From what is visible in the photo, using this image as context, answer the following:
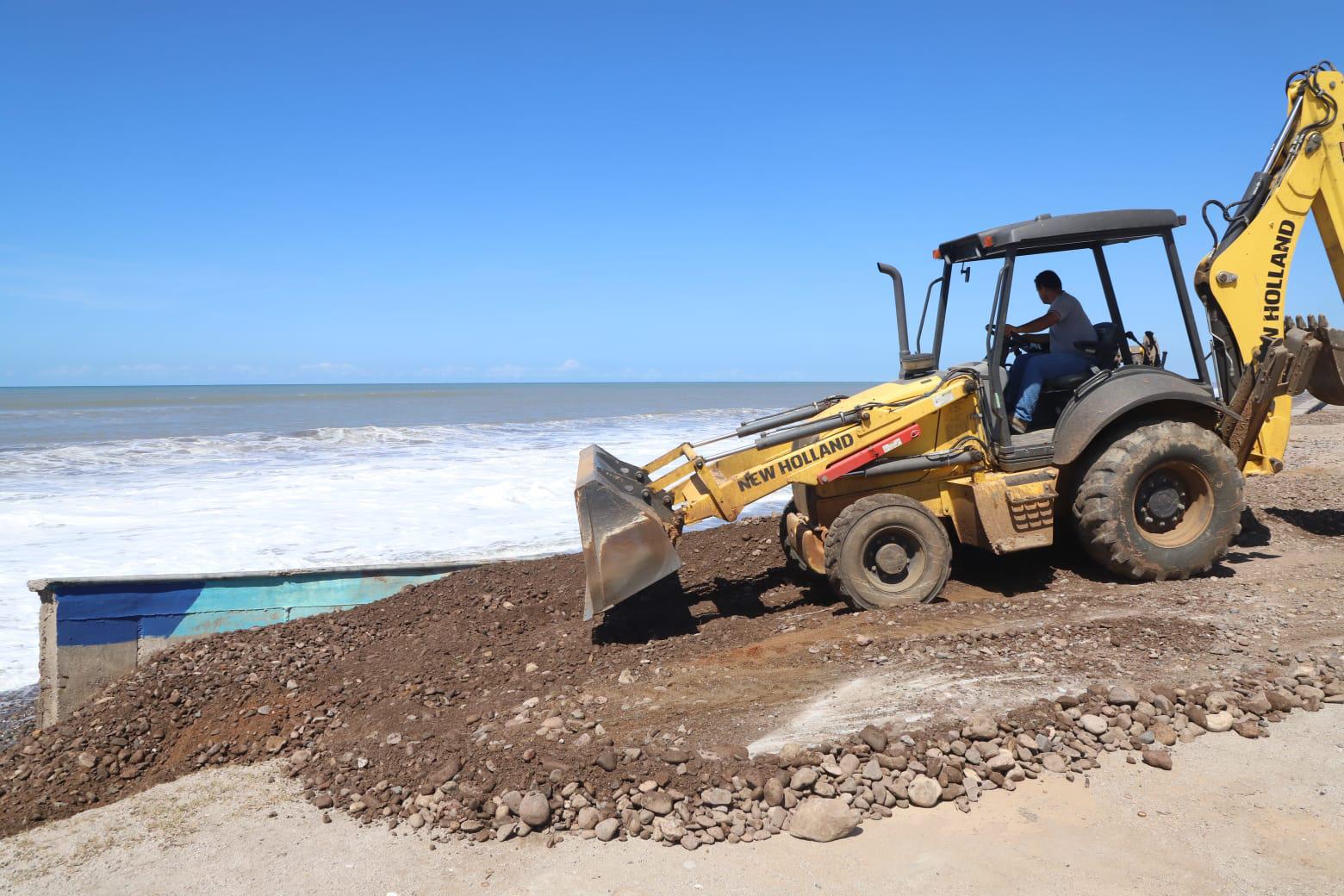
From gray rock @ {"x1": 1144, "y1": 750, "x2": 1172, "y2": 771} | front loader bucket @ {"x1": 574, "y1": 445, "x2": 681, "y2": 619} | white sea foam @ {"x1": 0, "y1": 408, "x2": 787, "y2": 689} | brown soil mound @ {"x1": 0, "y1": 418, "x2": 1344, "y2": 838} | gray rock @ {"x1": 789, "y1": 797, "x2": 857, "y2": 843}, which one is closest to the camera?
gray rock @ {"x1": 789, "y1": 797, "x2": 857, "y2": 843}

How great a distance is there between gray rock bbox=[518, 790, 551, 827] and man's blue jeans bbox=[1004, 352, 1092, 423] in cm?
417

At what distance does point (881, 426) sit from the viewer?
6.04 meters

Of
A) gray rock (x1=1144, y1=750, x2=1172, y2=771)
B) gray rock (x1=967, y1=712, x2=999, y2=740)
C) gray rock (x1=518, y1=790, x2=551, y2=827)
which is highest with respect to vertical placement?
gray rock (x1=967, y1=712, x2=999, y2=740)

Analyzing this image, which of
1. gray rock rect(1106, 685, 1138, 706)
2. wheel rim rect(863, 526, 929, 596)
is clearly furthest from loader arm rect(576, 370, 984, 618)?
gray rock rect(1106, 685, 1138, 706)

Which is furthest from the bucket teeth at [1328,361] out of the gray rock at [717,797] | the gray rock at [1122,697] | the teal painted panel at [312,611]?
the teal painted panel at [312,611]

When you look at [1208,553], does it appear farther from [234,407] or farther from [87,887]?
[234,407]

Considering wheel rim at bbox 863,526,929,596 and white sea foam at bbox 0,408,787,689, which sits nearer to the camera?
wheel rim at bbox 863,526,929,596

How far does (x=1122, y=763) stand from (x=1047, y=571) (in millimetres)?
2669

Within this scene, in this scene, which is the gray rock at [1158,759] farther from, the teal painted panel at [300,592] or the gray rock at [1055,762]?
the teal painted panel at [300,592]

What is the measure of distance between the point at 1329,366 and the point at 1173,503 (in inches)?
72.8

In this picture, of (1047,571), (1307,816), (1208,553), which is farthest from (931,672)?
(1208,553)

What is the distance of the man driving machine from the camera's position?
20.7 ft

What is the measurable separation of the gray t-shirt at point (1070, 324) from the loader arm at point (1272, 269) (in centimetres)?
100

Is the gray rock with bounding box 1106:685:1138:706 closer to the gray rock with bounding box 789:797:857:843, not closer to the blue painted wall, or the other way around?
the gray rock with bounding box 789:797:857:843
